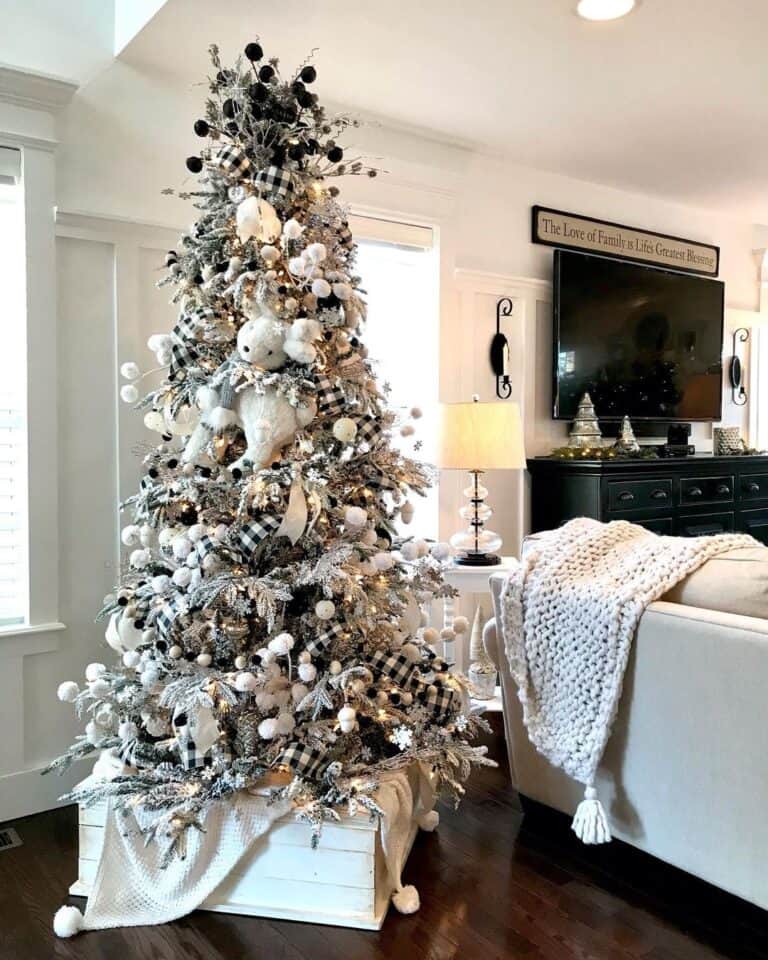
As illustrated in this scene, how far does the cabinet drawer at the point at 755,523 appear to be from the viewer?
14.4 feet

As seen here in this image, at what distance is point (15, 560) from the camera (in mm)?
2516

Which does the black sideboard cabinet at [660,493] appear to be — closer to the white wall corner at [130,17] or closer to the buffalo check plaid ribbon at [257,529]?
the buffalo check plaid ribbon at [257,529]

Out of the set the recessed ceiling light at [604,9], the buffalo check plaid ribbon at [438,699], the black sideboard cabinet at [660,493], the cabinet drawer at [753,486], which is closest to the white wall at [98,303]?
the buffalo check plaid ribbon at [438,699]

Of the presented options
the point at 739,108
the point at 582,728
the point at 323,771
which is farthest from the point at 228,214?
the point at 739,108

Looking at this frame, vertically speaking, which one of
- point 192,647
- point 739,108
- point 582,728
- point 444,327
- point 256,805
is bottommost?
point 256,805

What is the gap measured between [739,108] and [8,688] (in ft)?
11.5

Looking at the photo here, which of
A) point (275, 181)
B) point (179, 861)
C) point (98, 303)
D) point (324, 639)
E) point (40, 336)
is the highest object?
point (275, 181)

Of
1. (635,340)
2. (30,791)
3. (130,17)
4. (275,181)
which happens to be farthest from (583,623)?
(635,340)

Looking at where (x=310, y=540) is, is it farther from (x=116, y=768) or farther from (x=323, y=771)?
(x=116, y=768)

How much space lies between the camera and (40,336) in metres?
2.48

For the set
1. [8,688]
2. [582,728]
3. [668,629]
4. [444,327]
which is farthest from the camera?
[444,327]

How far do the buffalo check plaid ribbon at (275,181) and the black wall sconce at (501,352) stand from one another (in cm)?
199

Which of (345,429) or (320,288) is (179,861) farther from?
(320,288)

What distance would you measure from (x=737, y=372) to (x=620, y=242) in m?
1.40
